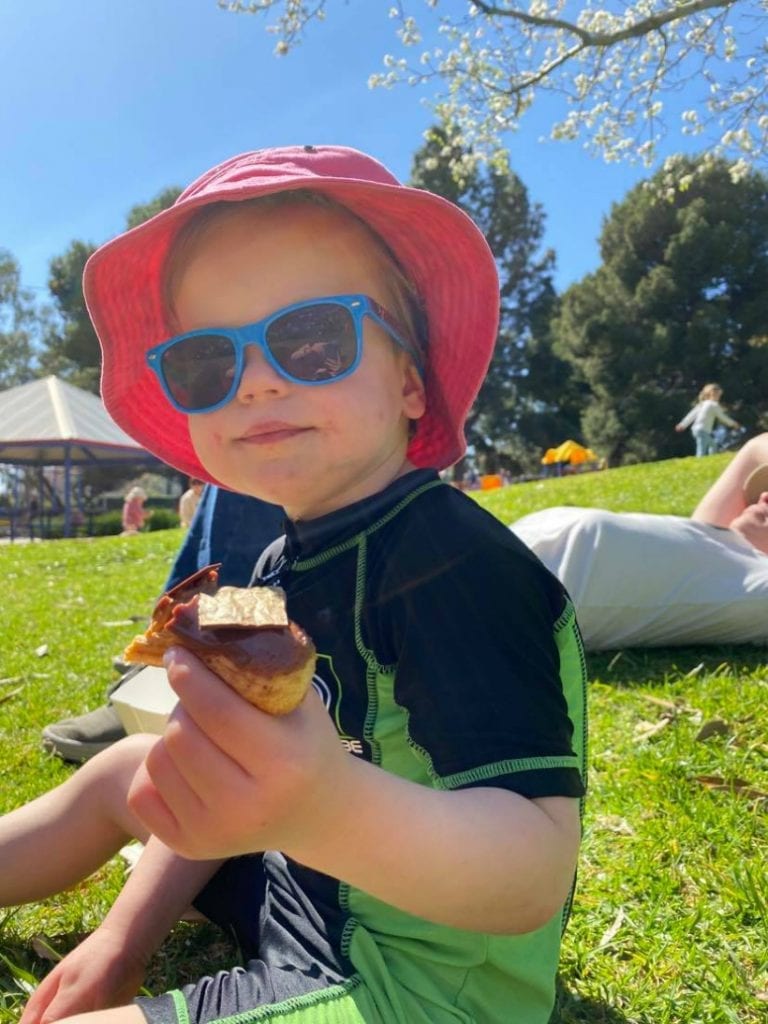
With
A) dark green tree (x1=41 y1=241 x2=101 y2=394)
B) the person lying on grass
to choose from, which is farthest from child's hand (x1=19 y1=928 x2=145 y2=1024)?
dark green tree (x1=41 y1=241 x2=101 y2=394)

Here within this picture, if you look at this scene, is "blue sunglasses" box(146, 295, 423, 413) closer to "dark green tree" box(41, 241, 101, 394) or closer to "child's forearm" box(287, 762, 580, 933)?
"child's forearm" box(287, 762, 580, 933)

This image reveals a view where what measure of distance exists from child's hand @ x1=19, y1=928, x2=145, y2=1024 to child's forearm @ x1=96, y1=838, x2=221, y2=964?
0.03m

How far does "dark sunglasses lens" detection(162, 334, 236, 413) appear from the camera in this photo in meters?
1.47

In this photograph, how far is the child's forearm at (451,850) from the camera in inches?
37.9

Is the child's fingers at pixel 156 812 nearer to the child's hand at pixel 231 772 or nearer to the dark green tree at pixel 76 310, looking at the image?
the child's hand at pixel 231 772

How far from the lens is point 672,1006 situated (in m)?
1.56

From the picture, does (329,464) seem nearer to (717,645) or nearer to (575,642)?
(575,642)

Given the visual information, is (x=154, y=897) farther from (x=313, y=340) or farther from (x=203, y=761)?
(x=313, y=340)

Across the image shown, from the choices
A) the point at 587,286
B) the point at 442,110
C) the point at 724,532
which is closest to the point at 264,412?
the point at 724,532

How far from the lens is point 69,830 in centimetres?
184

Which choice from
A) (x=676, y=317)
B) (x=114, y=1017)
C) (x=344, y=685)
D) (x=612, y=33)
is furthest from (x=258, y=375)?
(x=676, y=317)

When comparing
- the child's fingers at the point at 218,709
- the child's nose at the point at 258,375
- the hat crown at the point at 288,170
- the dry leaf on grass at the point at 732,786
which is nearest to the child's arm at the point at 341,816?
the child's fingers at the point at 218,709

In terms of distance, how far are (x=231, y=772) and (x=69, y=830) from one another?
1.23 m

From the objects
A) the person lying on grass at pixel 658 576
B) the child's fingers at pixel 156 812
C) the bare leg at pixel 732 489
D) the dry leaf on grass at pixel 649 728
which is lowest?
the dry leaf on grass at pixel 649 728
